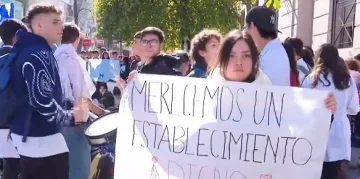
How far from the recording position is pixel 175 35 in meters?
17.8

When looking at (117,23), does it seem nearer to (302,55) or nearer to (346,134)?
(302,55)

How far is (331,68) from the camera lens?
440 centimetres

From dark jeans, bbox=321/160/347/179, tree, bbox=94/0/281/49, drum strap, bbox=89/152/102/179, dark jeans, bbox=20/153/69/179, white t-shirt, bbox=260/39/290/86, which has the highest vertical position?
tree, bbox=94/0/281/49

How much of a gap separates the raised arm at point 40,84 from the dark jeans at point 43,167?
0.29m

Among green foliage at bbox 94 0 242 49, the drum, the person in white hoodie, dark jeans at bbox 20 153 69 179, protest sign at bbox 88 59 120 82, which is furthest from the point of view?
green foliage at bbox 94 0 242 49

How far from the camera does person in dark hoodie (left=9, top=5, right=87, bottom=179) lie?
3.38 meters

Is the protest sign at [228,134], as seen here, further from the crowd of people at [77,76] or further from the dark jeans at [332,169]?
the dark jeans at [332,169]

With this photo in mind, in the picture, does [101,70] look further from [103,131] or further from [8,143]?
[103,131]

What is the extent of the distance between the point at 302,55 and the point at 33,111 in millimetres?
4091

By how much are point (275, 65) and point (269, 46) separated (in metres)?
0.18

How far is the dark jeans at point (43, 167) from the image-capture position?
3508mm

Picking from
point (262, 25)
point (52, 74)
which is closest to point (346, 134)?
point (262, 25)

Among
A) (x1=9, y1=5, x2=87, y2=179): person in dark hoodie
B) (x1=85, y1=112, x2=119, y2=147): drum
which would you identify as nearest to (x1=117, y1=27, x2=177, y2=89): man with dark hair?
(x1=85, y1=112, x2=119, y2=147): drum

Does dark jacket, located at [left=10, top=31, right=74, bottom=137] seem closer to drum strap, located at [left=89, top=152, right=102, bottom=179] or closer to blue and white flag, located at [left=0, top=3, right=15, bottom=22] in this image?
drum strap, located at [left=89, top=152, right=102, bottom=179]
